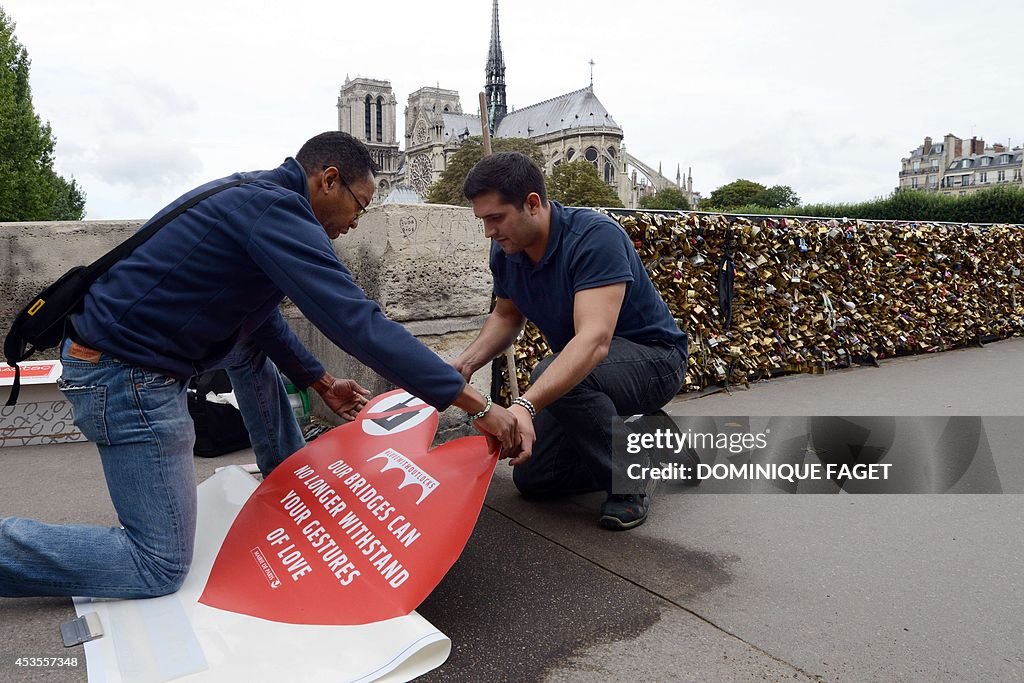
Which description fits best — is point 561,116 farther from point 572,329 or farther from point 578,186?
point 572,329

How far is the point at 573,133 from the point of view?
102312mm

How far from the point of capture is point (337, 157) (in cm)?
281

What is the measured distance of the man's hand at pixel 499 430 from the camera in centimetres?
259

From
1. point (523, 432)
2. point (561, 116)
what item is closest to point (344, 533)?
point (523, 432)

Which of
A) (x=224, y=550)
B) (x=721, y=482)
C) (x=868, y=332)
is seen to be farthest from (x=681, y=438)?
(x=868, y=332)

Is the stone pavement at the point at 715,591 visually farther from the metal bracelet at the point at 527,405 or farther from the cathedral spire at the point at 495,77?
the cathedral spire at the point at 495,77

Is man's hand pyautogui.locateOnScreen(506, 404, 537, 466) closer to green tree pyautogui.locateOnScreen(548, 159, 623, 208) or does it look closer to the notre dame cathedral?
green tree pyautogui.locateOnScreen(548, 159, 623, 208)

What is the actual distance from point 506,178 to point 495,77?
125 meters

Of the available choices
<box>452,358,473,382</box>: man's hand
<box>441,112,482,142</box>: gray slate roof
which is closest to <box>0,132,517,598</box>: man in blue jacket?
<box>452,358,473,382</box>: man's hand

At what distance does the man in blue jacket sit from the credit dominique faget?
1.16ft

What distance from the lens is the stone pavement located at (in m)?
2.25

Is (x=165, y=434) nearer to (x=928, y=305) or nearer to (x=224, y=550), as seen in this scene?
(x=224, y=550)

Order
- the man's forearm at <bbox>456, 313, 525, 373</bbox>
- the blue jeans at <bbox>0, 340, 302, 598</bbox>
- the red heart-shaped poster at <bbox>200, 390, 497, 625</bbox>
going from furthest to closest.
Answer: the man's forearm at <bbox>456, 313, 525, 373</bbox>
the blue jeans at <bbox>0, 340, 302, 598</bbox>
the red heart-shaped poster at <bbox>200, 390, 497, 625</bbox>

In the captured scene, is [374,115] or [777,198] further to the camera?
[374,115]
